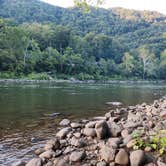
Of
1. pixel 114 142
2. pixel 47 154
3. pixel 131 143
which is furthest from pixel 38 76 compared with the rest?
pixel 131 143

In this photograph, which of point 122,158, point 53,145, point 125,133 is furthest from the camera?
point 125,133

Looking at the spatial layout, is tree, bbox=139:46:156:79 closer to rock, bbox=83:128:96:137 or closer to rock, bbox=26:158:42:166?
rock, bbox=83:128:96:137

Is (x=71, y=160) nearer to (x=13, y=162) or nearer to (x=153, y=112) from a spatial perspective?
(x=13, y=162)

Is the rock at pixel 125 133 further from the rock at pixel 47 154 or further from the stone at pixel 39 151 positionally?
the stone at pixel 39 151

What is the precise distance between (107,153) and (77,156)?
0.91 meters

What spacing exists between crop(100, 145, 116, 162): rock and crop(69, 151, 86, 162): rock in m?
0.57

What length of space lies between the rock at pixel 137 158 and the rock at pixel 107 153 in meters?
0.56

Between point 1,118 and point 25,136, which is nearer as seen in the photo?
point 25,136

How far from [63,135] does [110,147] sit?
311cm

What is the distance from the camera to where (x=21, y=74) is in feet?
229

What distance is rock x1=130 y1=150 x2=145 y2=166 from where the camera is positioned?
788 centimetres

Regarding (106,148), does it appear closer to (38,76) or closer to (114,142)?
(114,142)

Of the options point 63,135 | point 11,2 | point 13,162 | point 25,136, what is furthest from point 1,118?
point 11,2

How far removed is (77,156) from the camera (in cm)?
872
